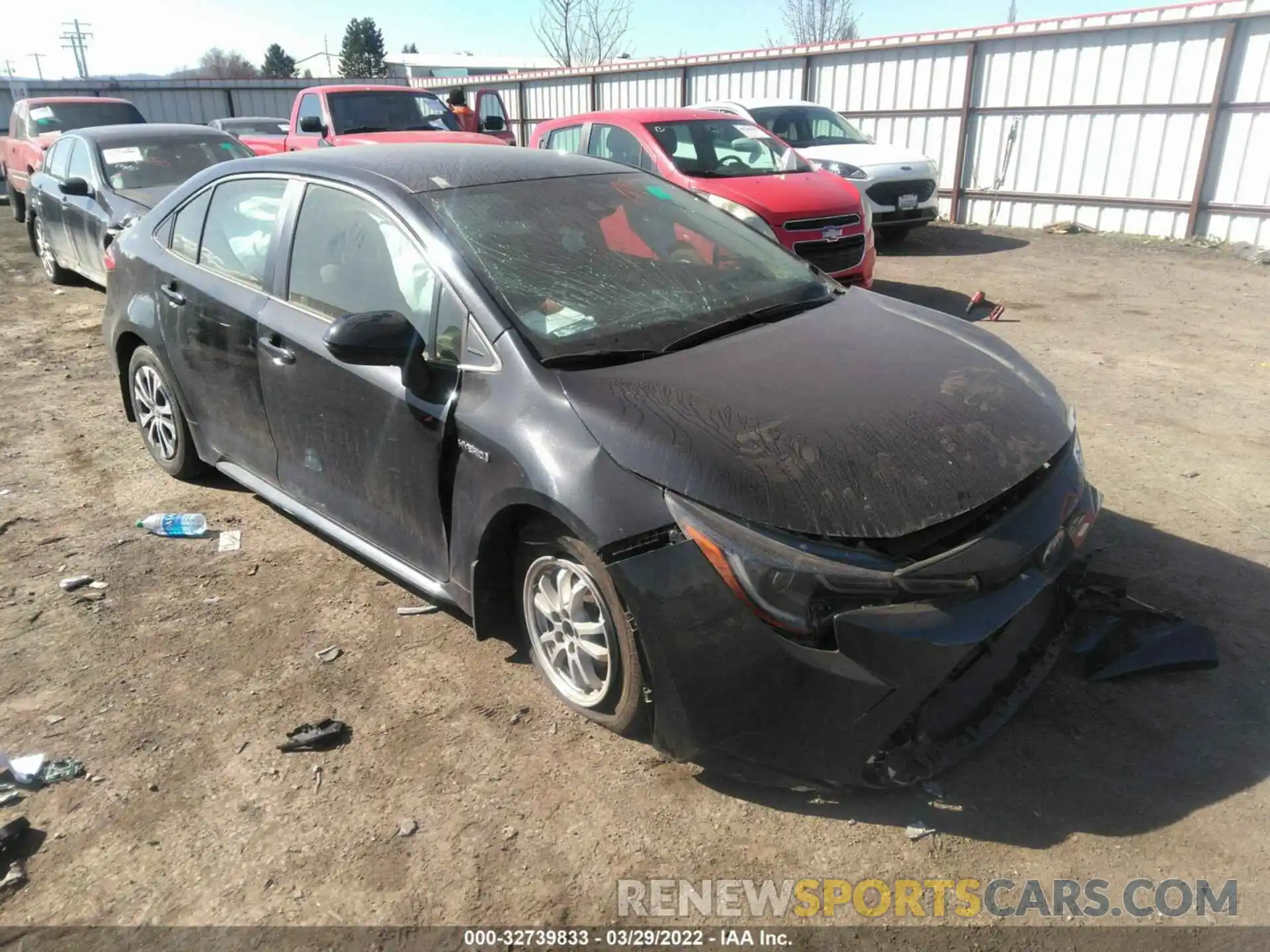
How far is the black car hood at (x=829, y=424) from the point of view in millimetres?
A: 2432

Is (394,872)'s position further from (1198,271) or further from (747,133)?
(1198,271)

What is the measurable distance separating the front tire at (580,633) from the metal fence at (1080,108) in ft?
41.3

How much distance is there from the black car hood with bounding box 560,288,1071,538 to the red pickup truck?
8665mm

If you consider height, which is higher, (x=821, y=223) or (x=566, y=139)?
(x=566, y=139)

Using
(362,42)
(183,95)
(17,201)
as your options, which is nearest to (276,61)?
(362,42)

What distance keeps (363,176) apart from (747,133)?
23.1 ft

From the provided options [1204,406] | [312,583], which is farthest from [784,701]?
[1204,406]

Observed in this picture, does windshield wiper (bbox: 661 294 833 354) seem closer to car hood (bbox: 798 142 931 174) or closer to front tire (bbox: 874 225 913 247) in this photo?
car hood (bbox: 798 142 931 174)

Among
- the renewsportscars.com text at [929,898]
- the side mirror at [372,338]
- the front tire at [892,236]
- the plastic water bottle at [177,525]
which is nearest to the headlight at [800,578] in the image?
the renewsportscars.com text at [929,898]

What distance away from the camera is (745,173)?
898 centimetres

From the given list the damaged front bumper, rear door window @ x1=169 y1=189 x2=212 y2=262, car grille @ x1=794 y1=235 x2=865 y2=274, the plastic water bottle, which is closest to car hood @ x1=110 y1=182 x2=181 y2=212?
rear door window @ x1=169 y1=189 x2=212 y2=262

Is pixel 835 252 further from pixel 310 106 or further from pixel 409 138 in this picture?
pixel 310 106

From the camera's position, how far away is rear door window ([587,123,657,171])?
912 centimetres

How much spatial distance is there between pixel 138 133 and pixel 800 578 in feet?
29.9
